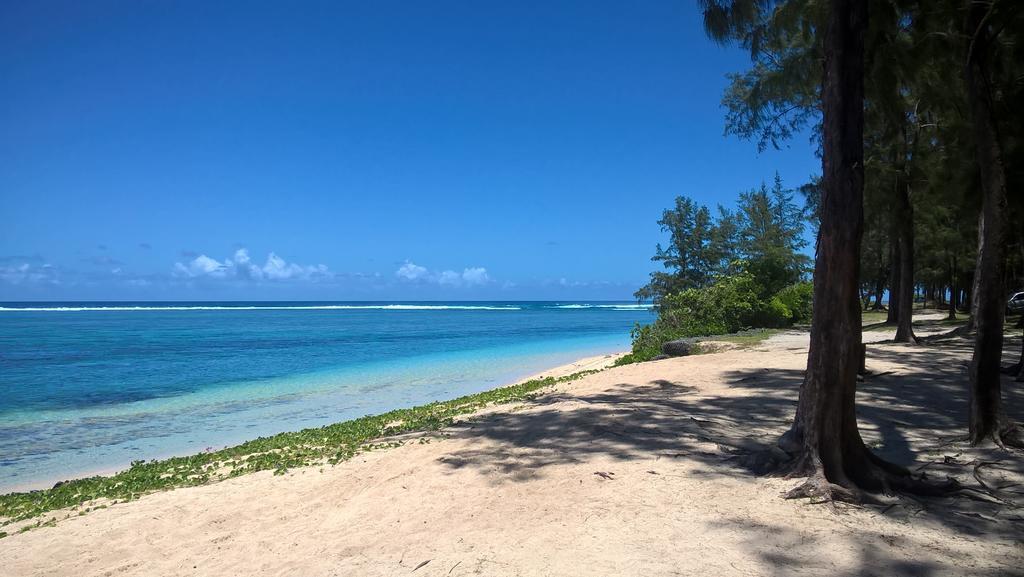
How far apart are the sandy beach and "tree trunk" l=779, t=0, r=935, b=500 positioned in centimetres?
48

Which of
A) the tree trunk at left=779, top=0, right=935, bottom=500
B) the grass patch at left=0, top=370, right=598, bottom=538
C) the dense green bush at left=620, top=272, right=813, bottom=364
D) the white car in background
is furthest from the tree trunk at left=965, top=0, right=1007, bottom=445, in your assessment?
the white car in background

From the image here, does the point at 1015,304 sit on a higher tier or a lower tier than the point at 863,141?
A: lower

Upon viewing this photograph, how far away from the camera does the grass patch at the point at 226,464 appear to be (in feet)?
23.8

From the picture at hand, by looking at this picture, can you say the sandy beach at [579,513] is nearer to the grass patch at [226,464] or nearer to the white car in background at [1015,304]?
the grass patch at [226,464]

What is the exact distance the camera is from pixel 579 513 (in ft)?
16.4

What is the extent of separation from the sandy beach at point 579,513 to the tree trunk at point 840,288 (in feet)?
1.58

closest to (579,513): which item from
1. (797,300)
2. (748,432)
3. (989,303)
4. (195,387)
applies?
(748,432)

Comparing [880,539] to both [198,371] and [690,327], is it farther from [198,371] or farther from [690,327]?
[198,371]

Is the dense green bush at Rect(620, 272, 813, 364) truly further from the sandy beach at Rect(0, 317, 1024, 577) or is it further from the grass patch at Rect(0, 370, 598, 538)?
the sandy beach at Rect(0, 317, 1024, 577)

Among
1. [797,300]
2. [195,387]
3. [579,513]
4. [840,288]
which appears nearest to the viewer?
[579,513]

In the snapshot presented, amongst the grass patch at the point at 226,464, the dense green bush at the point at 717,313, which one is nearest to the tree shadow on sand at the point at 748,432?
the grass patch at the point at 226,464

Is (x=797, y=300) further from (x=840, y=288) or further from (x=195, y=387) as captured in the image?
(x=195, y=387)

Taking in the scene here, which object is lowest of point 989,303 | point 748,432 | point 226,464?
point 226,464

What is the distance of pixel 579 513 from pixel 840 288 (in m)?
2.94
